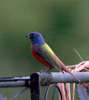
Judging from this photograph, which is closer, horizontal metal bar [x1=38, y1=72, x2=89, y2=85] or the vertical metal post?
the vertical metal post

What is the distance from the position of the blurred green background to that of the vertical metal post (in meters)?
5.82

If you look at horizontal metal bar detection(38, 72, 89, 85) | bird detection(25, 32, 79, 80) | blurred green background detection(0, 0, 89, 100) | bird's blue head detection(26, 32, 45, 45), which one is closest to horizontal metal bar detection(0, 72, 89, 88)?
horizontal metal bar detection(38, 72, 89, 85)

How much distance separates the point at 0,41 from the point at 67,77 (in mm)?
6178

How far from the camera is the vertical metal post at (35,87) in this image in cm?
167

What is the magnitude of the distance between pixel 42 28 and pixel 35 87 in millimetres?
6509

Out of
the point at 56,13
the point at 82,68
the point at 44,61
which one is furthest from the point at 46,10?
the point at 82,68

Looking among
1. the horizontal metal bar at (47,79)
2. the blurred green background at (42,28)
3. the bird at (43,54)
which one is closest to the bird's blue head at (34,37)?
the bird at (43,54)

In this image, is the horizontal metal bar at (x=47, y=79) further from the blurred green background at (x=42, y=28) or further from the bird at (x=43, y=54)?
the blurred green background at (x=42, y=28)

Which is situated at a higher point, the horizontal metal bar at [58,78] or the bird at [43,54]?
the horizontal metal bar at [58,78]

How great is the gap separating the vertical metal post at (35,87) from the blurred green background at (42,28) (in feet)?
19.1

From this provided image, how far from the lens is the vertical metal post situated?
1.67m

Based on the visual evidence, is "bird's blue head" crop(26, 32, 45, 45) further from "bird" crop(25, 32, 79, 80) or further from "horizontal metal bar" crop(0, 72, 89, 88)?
"horizontal metal bar" crop(0, 72, 89, 88)

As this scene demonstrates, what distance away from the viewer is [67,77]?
1.89m

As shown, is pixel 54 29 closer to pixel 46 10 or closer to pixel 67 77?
pixel 46 10
